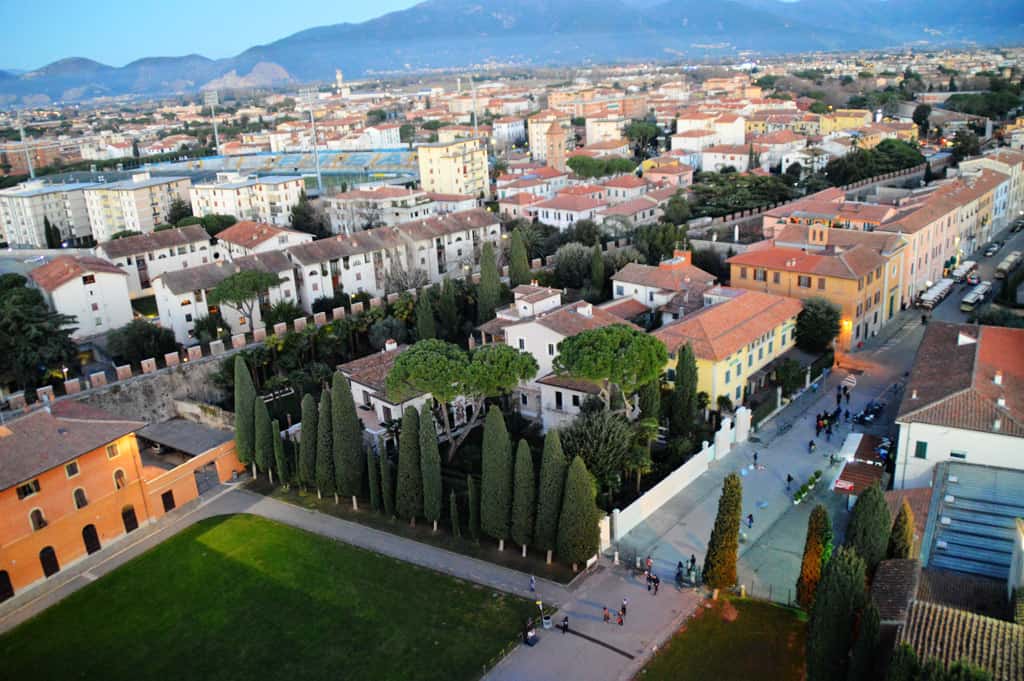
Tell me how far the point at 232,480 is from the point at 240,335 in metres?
13.1

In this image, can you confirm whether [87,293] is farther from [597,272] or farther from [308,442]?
[597,272]

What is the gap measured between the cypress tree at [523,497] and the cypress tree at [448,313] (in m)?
22.0

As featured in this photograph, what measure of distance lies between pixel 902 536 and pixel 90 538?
84.5 feet

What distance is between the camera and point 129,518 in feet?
96.6

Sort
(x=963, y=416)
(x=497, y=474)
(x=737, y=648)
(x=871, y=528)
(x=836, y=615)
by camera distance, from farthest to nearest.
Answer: (x=963, y=416)
(x=497, y=474)
(x=737, y=648)
(x=871, y=528)
(x=836, y=615)

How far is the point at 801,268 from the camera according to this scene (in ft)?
138

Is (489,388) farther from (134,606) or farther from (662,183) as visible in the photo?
(662,183)

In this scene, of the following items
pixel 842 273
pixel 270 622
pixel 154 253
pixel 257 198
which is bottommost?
pixel 270 622

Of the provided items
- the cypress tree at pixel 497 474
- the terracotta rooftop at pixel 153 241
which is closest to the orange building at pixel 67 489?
the cypress tree at pixel 497 474

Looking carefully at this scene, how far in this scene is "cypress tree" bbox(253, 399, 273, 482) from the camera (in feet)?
104

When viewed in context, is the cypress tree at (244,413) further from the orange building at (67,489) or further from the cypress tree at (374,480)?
the cypress tree at (374,480)

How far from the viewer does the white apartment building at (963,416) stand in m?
24.8

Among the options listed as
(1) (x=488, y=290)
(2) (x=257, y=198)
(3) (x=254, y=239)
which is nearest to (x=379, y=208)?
(2) (x=257, y=198)

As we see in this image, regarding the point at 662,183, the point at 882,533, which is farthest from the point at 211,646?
the point at 662,183
